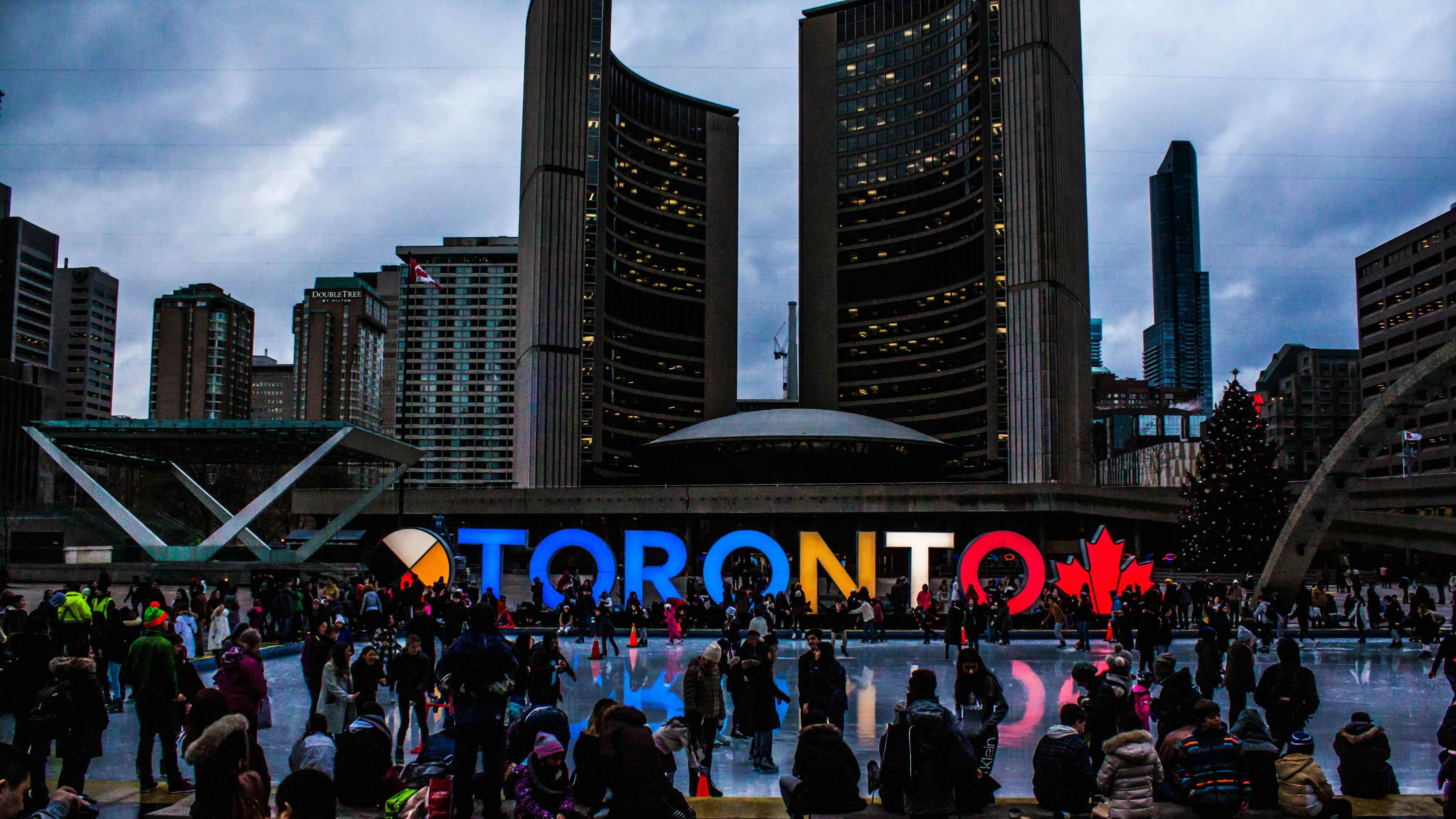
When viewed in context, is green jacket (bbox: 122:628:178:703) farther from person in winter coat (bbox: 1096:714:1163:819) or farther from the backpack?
person in winter coat (bbox: 1096:714:1163:819)

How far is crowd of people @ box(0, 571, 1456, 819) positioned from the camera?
7.21 metres

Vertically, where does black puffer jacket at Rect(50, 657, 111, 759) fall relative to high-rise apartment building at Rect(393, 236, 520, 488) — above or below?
below

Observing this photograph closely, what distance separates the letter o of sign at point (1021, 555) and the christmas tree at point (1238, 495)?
20518 mm

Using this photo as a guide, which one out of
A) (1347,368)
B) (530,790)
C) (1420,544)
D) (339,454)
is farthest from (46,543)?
(1347,368)

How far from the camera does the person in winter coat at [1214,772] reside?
801 cm

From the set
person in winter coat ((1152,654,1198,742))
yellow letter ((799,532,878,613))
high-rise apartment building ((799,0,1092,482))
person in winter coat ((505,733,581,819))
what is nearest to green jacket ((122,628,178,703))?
person in winter coat ((505,733,581,819))

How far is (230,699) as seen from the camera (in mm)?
9898

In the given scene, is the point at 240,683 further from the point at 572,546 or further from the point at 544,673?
the point at 572,546

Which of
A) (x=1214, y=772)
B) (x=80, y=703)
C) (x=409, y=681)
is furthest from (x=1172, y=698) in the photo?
(x=80, y=703)

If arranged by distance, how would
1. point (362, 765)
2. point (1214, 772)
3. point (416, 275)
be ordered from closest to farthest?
point (1214, 772) < point (362, 765) < point (416, 275)

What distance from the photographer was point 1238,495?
4519 cm

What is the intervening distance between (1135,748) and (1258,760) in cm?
173

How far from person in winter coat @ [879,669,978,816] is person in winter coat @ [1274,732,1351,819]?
8.82ft

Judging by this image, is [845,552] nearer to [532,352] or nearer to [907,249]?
[532,352]
